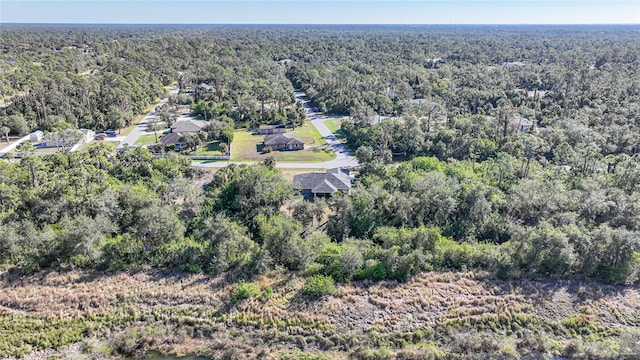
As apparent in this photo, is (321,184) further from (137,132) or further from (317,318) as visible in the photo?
(137,132)

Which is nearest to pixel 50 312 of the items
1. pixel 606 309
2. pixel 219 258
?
pixel 219 258

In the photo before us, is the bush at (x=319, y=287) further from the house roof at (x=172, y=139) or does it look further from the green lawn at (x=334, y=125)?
the green lawn at (x=334, y=125)

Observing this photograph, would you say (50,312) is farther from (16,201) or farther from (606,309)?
(606,309)

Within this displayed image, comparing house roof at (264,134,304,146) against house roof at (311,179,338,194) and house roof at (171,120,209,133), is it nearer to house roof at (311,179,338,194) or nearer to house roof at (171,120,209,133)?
house roof at (171,120,209,133)

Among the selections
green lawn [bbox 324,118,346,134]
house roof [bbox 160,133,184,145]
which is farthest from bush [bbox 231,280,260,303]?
green lawn [bbox 324,118,346,134]

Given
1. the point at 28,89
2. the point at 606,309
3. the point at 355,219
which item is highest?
the point at 28,89

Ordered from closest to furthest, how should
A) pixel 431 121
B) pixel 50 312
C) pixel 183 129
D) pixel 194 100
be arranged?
pixel 50 312
pixel 183 129
pixel 431 121
pixel 194 100

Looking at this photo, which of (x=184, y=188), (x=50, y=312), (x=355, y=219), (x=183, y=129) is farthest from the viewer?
(x=183, y=129)
